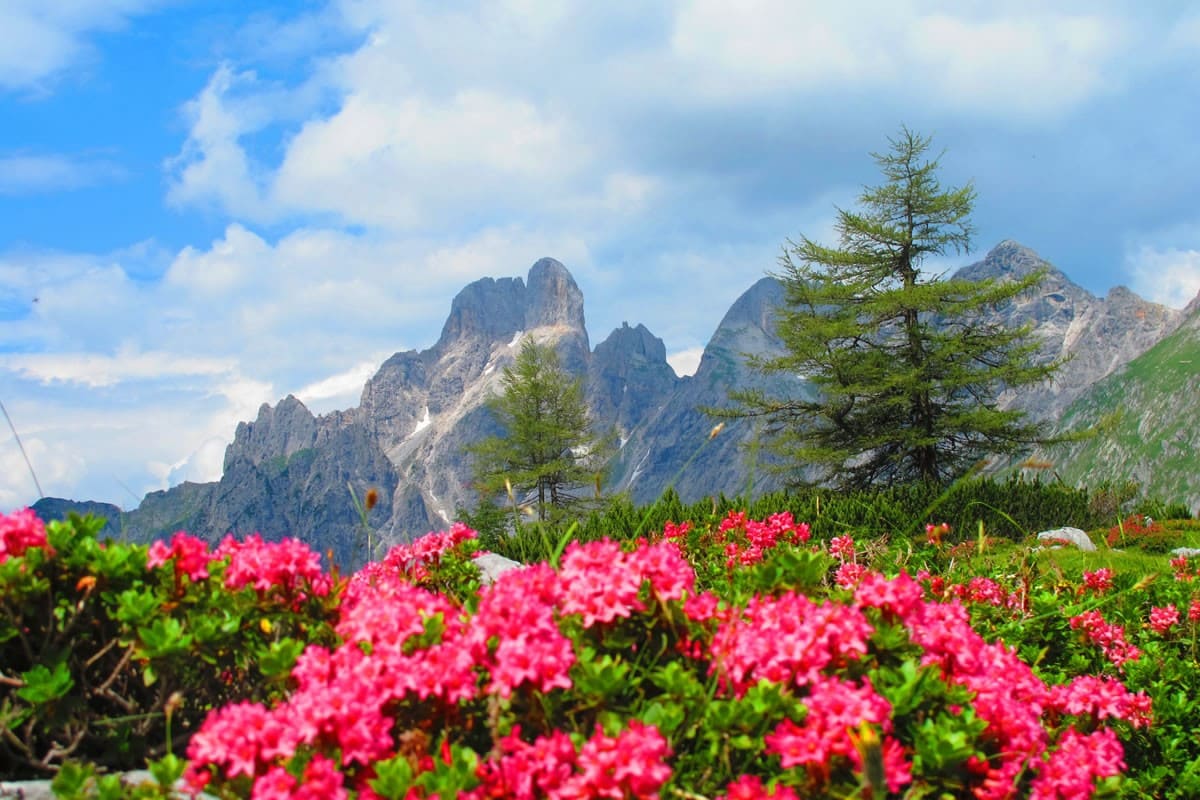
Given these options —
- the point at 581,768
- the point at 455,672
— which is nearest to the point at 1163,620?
the point at 581,768

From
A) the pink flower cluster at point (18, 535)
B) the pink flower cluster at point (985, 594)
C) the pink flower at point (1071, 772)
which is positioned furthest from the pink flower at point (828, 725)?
the pink flower cluster at point (985, 594)

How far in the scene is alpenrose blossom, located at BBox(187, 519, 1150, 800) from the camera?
2.10 m

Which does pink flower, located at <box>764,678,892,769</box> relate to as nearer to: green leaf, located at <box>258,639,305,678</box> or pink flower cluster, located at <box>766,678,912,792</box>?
pink flower cluster, located at <box>766,678,912,792</box>

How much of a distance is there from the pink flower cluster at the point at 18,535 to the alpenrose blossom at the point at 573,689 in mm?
915

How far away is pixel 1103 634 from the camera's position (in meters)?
5.24

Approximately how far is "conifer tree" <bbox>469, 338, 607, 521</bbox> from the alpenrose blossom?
28.8 m

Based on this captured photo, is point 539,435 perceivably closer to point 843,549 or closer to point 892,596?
point 843,549

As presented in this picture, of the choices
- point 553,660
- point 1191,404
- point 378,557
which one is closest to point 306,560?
point 553,660

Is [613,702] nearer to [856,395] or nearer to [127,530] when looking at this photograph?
[127,530]

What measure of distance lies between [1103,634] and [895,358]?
20180 millimetres

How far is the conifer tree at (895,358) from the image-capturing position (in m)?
23.8

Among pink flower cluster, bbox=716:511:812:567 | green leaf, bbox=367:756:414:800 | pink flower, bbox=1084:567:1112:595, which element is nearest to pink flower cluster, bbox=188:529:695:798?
green leaf, bbox=367:756:414:800

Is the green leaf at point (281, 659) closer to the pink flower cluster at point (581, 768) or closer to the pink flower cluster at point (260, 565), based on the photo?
the pink flower cluster at point (260, 565)

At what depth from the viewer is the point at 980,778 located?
247cm
